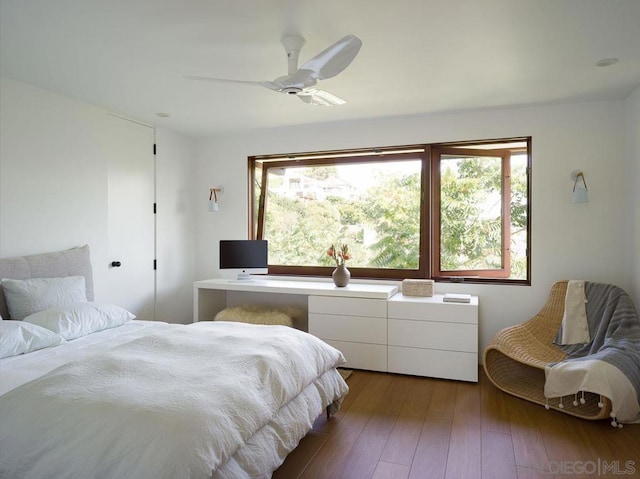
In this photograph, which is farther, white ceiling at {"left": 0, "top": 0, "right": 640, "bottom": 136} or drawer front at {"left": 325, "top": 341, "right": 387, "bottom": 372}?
drawer front at {"left": 325, "top": 341, "right": 387, "bottom": 372}

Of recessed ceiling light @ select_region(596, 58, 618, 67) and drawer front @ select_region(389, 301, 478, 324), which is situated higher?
recessed ceiling light @ select_region(596, 58, 618, 67)

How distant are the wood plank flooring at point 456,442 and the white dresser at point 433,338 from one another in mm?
306

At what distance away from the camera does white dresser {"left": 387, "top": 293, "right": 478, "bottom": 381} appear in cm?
342

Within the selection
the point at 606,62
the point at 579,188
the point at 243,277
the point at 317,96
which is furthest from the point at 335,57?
the point at 243,277

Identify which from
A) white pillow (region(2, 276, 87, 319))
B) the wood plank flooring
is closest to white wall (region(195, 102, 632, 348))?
the wood plank flooring

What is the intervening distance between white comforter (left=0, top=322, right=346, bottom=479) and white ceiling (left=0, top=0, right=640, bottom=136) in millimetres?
1756

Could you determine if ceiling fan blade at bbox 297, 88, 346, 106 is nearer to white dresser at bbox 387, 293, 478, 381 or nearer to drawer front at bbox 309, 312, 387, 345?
white dresser at bbox 387, 293, 478, 381

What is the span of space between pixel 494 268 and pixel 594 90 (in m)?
1.70

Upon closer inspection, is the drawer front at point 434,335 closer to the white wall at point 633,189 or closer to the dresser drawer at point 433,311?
the dresser drawer at point 433,311

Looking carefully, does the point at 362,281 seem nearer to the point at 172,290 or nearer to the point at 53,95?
the point at 172,290

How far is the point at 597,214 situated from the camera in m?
3.60

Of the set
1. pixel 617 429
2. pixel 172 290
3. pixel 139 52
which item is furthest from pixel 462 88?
pixel 172 290

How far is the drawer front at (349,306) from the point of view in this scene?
368 centimetres

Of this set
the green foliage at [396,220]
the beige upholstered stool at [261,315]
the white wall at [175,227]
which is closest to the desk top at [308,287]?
the beige upholstered stool at [261,315]
